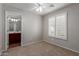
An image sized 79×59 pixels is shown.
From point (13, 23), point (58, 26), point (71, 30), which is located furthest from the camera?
point (71, 30)

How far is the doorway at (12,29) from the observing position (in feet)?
5.61

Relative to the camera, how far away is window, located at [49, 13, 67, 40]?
1876 mm

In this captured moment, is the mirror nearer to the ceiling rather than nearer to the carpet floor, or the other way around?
the ceiling

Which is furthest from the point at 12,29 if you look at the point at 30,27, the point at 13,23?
the point at 30,27

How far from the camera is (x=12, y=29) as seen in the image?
1.72m

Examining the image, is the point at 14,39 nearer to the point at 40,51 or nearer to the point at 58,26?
the point at 40,51

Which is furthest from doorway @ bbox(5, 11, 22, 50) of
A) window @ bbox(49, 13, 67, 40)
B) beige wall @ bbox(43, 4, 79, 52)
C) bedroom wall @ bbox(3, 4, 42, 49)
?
window @ bbox(49, 13, 67, 40)

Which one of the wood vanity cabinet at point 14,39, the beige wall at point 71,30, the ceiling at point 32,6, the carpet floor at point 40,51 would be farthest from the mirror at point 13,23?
the beige wall at point 71,30

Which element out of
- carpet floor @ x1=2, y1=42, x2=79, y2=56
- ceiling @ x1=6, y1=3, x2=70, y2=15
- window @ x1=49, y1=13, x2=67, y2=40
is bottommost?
carpet floor @ x1=2, y1=42, x2=79, y2=56

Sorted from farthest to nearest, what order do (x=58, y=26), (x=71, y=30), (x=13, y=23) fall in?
(x=71, y=30)
(x=58, y=26)
(x=13, y=23)

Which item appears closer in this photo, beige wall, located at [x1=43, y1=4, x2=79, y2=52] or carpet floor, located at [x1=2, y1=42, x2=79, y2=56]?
carpet floor, located at [x1=2, y1=42, x2=79, y2=56]

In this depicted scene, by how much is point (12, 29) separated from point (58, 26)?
0.99 meters

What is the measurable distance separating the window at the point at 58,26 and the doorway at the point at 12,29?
72 centimetres

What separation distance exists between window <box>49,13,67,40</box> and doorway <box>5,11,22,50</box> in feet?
2.37
